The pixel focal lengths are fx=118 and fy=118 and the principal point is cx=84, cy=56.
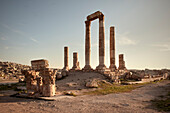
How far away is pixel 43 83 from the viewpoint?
9.78 meters

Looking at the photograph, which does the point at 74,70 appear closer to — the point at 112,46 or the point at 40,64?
the point at 112,46

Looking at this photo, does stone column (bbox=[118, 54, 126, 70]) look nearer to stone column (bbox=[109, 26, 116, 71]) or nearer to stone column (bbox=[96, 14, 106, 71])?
stone column (bbox=[109, 26, 116, 71])

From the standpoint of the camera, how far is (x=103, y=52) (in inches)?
851

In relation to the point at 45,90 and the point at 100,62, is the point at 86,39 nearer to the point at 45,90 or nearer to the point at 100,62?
the point at 100,62

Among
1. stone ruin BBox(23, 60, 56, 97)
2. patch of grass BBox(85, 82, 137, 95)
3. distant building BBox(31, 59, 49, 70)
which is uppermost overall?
distant building BBox(31, 59, 49, 70)

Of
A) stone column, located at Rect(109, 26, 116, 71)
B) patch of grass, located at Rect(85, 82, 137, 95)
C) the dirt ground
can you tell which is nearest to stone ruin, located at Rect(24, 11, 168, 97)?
stone column, located at Rect(109, 26, 116, 71)

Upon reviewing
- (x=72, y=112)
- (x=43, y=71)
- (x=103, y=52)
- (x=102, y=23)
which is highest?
(x=102, y=23)

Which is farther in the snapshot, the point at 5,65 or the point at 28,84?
the point at 5,65

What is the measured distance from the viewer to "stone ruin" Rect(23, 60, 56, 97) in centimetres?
948

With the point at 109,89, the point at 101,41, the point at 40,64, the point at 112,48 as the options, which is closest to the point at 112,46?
the point at 112,48

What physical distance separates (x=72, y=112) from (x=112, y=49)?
21.2 metres

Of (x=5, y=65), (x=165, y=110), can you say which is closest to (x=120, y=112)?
(x=165, y=110)

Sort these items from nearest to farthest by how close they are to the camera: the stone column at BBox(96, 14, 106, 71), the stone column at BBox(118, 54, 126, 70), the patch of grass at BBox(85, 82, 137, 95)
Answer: the patch of grass at BBox(85, 82, 137, 95), the stone column at BBox(96, 14, 106, 71), the stone column at BBox(118, 54, 126, 70)

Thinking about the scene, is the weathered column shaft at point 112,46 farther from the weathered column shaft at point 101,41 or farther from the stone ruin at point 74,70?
the weathered column shaft at point 101,41
